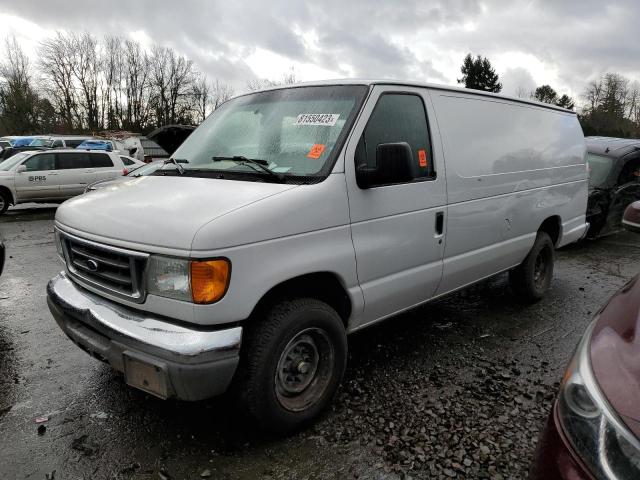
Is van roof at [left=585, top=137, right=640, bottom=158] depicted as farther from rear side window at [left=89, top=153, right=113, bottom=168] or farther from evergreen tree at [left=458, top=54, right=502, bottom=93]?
evergreen tree at [left=458, top=54, right=502, bottom=93]

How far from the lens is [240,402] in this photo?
2.57 m

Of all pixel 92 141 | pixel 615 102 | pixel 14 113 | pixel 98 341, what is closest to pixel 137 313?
pixel 98 341

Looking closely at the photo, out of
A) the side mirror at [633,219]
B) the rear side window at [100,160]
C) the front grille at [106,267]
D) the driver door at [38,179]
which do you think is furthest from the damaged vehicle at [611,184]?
the driver door at [38,179]

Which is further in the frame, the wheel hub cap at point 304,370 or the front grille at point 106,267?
the wheel hub cap at point 304,370

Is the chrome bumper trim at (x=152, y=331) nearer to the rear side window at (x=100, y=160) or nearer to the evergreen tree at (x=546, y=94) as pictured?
the rear side window at (x=100, y=160)

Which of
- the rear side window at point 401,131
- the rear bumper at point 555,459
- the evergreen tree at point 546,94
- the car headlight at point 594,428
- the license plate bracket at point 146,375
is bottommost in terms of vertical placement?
the license plate bracket at point 146,375

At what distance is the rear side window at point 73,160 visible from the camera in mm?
13781

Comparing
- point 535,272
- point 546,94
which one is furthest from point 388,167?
point 546,94

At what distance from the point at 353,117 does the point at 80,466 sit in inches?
103

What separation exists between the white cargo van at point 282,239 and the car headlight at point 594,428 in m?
1.45

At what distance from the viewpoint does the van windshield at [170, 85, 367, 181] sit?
296 centimetres

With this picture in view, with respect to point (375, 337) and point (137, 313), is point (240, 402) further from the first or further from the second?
point (375, 337)

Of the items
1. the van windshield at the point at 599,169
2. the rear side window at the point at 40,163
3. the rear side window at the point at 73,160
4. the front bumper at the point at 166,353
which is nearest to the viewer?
the front bumper at the point at 166,353

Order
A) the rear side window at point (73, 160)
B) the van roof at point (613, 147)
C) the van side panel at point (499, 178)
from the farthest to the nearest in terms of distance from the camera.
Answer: the rear side window at point (73, 160) < the van roof at point (613, 147) < the van side panel at point (499, 178)
